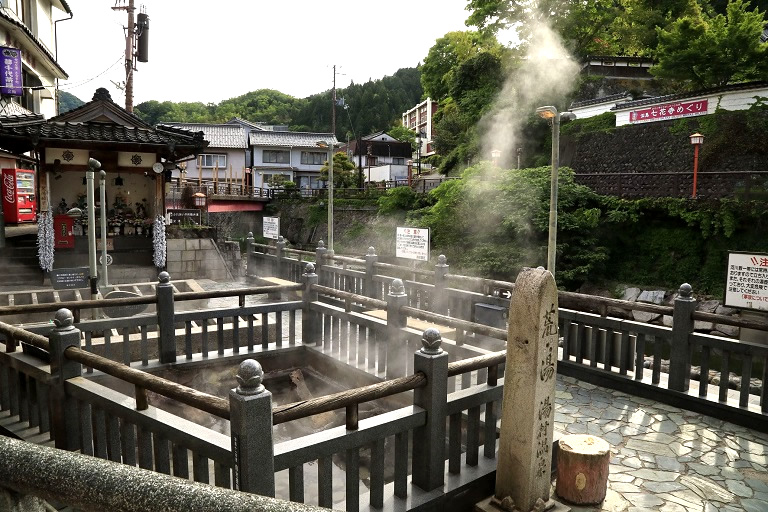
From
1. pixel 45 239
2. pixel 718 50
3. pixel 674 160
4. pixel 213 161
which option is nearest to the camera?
pixel 45 239

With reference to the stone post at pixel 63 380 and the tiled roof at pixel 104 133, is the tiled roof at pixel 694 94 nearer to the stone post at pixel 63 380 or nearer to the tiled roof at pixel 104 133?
the tiled roof at pixel 104 133

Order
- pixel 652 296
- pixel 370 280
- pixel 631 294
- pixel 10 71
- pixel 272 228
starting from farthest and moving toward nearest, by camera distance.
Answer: pixel 631 294
pixel 652 296
pixel 272 228
pixel 10 71
pixel 370 280

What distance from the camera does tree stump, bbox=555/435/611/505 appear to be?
491cm

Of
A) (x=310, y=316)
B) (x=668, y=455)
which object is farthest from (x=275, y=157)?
(x=668, y=455)

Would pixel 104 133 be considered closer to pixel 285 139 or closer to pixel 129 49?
pixel 129 49

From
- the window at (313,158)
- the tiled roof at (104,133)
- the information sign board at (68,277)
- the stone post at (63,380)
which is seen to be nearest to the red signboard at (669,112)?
the tiled roof at (104,133)

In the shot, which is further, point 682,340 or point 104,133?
point 104,133

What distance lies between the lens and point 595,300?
8.48m

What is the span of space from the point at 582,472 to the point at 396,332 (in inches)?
124

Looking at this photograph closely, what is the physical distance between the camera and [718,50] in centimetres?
2509

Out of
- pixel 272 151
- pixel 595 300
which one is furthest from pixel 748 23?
pixel 272 151

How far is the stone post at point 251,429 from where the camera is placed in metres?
3.10

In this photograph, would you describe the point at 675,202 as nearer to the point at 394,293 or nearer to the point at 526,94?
the point at 526,94

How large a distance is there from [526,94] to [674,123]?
32.1 ft
